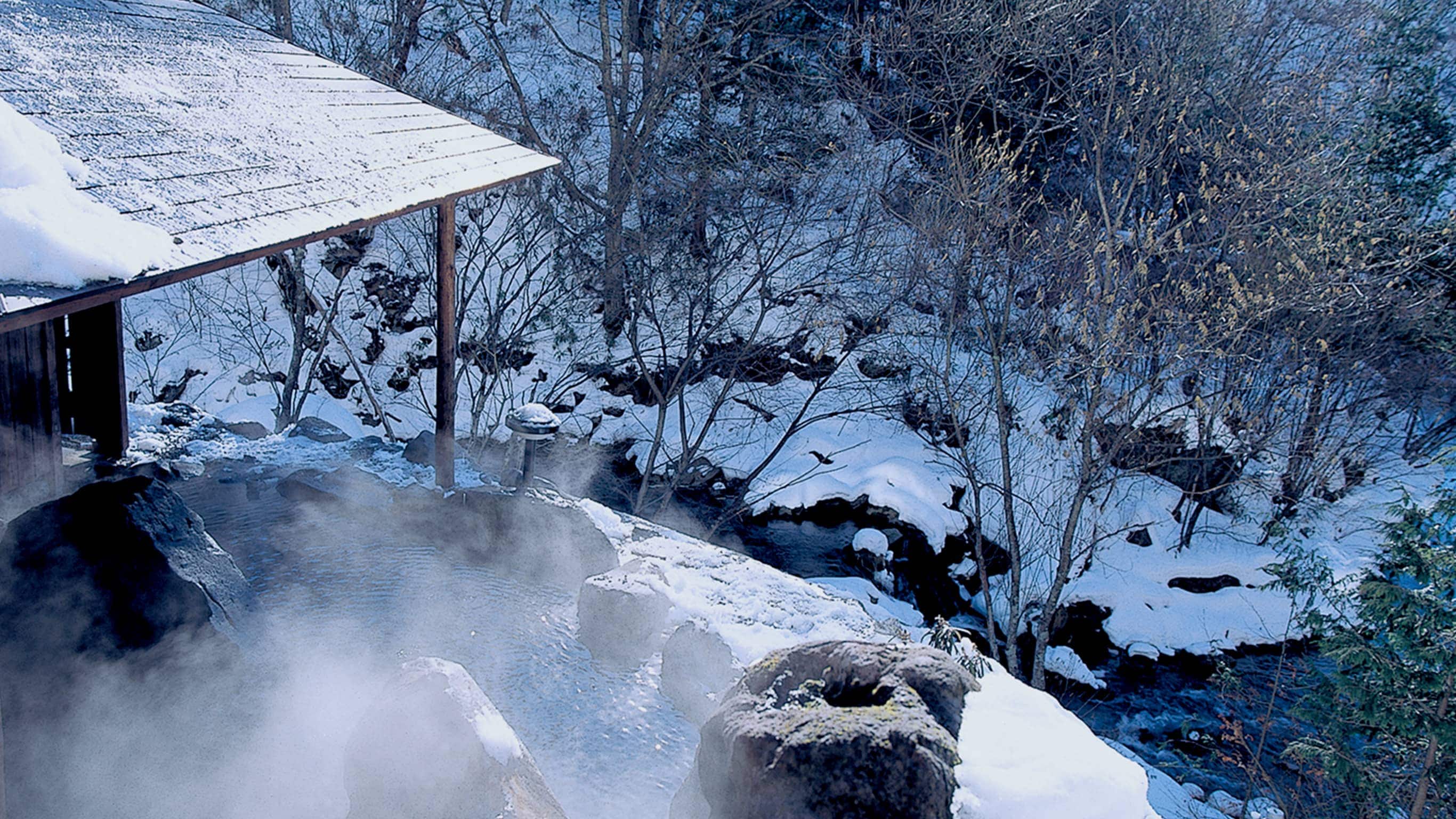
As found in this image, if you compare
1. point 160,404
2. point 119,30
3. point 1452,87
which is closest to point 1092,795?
point 119,30

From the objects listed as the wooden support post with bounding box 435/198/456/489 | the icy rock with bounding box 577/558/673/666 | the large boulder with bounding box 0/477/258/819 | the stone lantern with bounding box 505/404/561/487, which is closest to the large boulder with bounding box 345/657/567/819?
the large boulder with bounding box 0/477/258/819

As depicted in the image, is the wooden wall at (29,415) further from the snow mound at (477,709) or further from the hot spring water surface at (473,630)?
the snow mound at (477,709)

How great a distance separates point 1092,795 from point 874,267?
33.8ft

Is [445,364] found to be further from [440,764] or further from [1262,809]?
[1262,809]

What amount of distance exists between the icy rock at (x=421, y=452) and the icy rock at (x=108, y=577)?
2355mm

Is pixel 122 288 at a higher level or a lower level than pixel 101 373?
higher

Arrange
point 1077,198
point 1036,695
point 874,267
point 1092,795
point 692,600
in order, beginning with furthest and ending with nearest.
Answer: point 874,267 < point 1077,198 < point 692,600 < point 1036,695 < point 1092,795

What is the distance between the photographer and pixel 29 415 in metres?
5.37

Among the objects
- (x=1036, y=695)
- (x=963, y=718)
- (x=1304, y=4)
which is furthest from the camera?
(x=1304, y=4)

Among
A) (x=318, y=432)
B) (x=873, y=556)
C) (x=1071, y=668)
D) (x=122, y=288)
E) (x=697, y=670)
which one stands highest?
(x=122, y=288)

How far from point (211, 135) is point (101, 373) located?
10.4ft

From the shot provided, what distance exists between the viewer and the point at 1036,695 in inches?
155

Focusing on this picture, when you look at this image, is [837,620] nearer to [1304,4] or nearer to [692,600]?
[692,600]

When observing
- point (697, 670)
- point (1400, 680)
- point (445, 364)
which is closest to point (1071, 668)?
point (1400, 680)
